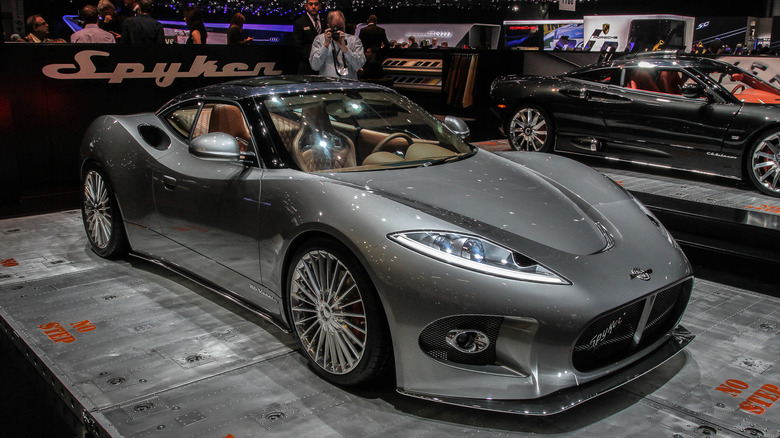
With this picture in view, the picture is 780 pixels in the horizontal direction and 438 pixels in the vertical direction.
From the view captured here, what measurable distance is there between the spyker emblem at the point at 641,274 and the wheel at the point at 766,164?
14.4 feet

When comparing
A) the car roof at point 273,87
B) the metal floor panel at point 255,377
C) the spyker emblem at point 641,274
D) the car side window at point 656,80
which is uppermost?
the car roof at point 273,87

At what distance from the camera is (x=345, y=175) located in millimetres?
2938

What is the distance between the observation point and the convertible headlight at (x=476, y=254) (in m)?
2.35

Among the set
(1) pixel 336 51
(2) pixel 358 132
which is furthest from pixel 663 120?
(2) pixel 358 132

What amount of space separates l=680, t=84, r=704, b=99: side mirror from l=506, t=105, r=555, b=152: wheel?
1.55 metres

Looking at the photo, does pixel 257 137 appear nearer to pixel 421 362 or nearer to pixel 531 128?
pixel 421 362

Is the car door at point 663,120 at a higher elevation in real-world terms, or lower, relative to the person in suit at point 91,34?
lower

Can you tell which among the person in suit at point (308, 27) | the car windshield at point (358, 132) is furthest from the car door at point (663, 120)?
the car windshield at point (358, 132)

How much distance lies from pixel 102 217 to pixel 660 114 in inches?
211

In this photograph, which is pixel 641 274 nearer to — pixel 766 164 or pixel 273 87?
pixel 273 87

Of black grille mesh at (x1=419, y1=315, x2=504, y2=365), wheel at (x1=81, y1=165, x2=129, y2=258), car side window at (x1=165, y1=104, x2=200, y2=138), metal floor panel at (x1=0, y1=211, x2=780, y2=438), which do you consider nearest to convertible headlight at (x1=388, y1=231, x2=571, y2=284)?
black grille mesh at (x1=419, y1=315, x2=504, y2=365)

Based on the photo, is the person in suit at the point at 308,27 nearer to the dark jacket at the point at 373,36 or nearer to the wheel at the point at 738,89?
the dark jacket at the point at 373,36

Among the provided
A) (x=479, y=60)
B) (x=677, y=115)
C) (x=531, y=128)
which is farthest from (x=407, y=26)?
(x=677, y=115)

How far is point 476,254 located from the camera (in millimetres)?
2418
